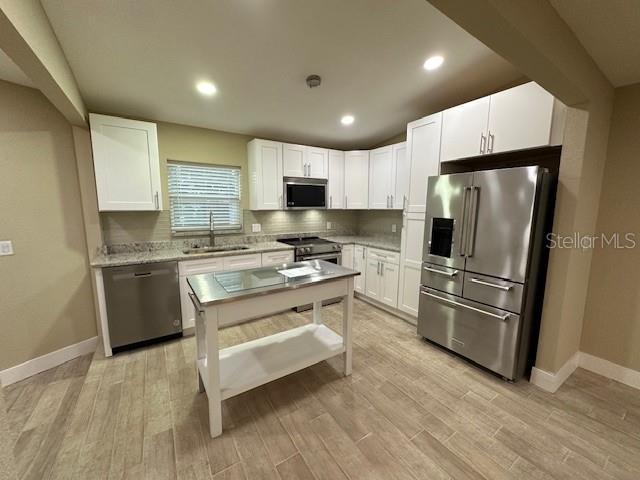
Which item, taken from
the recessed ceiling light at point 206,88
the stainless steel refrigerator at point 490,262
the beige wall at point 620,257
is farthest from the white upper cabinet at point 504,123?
the recessed ceiling light at point 206,88

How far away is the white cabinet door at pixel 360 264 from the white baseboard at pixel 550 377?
223 cm

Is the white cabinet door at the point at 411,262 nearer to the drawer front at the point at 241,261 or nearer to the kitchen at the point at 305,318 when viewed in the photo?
the kitchen at the point at 305,318

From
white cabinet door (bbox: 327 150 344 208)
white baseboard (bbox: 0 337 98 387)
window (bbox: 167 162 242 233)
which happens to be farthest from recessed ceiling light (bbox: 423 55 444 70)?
white baseboard (bbox: 0 337 98 387)

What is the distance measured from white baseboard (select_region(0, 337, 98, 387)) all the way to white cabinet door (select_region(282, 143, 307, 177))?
3.06m

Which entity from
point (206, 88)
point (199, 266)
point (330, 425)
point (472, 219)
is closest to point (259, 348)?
point (330, 425)

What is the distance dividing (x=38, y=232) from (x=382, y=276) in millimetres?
3777

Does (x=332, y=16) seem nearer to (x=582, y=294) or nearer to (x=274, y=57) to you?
(x=274, y=57)

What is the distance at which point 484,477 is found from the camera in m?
1.56

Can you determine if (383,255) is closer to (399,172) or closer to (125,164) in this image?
(399,172)

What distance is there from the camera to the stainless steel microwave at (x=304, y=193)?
156 inches

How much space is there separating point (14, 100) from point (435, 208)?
154 inches

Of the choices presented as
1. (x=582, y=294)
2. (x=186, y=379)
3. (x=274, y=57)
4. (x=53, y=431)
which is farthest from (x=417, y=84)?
(x=53, y=431)

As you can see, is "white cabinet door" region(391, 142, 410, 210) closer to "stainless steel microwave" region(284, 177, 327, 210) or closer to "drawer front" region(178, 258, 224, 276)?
"stainless steel microwave" region(284, 177, 327, 210)

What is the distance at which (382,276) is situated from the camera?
380cm
